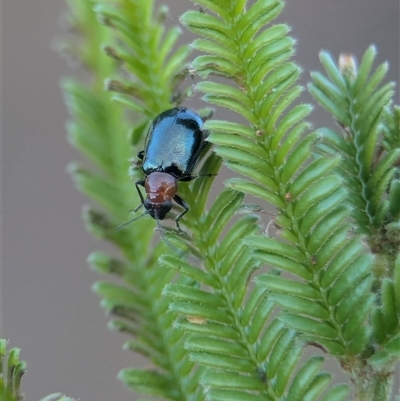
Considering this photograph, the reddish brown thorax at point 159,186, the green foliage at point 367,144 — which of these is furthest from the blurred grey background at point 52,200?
the green foliage at point 367,144

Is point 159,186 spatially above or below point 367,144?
above

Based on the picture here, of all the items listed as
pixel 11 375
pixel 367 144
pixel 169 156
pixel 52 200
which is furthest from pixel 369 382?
pixel 52 200

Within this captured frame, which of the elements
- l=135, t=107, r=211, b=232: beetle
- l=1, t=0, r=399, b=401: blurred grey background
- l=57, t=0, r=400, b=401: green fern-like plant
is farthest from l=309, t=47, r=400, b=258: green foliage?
l=1, t=0, r=399, b=401: blurred grey background

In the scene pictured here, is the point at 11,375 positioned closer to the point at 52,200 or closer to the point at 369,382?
the point at 369,382

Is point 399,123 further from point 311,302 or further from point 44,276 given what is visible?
point 44,276

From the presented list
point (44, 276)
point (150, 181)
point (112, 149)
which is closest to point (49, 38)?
point (44, 276)

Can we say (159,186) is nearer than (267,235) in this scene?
No

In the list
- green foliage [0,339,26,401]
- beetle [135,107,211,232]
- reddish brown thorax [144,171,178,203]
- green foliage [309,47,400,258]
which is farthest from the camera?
reddish brown thorax [144,171,178,203]

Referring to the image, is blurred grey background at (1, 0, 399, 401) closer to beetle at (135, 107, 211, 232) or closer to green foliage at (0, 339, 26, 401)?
beetle at (135, 107, 211, 232)
